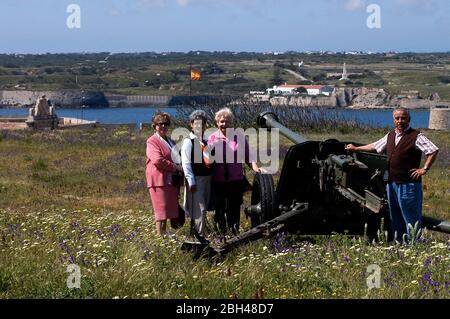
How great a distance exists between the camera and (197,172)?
8.00m

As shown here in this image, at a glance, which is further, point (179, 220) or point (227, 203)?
point (179, 220)

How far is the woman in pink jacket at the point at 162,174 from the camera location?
8.33m

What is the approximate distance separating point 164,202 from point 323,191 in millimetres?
1542

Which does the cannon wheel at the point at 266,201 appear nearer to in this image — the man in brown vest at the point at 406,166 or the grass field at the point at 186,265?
the grass field at the point at 186,265

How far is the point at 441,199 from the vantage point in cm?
1464

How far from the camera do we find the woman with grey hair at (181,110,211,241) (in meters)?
7.87

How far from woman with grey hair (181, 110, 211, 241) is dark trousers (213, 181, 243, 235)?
0.16 m

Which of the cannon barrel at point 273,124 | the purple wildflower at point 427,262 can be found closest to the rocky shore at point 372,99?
the cannon barrel at point 273,124

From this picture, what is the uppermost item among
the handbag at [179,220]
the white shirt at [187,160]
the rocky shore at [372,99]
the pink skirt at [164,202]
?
the white shirt at [187,160]

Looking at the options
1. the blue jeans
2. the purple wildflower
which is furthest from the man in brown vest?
the purple wildflower

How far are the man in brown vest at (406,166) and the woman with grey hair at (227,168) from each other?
1.29 meters

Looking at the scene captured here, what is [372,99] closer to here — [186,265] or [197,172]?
[197,172]

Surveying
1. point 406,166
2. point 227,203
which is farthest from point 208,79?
point 406,166
